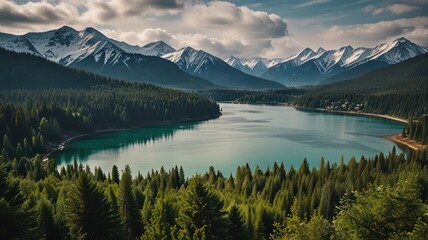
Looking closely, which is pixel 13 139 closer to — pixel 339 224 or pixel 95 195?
pixel 95 195

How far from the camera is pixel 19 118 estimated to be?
109 metres

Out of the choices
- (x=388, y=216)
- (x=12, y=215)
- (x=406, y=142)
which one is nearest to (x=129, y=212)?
(x=12, y=215)

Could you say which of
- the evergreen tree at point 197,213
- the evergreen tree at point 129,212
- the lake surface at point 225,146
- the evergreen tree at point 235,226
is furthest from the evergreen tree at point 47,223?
the lake surface at point 225,146

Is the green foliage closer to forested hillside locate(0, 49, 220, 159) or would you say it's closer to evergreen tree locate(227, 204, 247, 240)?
evergreen tree locate(227, 204, 247, 240)

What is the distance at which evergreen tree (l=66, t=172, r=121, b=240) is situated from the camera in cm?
3025

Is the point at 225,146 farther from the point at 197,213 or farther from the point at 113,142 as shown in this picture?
the point at 197,213

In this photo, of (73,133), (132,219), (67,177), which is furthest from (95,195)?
(73,133)

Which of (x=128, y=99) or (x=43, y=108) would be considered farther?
(x=128, y=99)

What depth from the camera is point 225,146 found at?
117m

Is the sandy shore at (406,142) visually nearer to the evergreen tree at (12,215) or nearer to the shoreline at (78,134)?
→ the shoreline at (78,134)

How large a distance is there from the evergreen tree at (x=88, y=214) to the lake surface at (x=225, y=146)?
52299mm

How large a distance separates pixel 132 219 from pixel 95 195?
779 cm

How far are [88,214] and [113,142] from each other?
3952 inches

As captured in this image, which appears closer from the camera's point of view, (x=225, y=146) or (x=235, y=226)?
(x=235, y=226)
